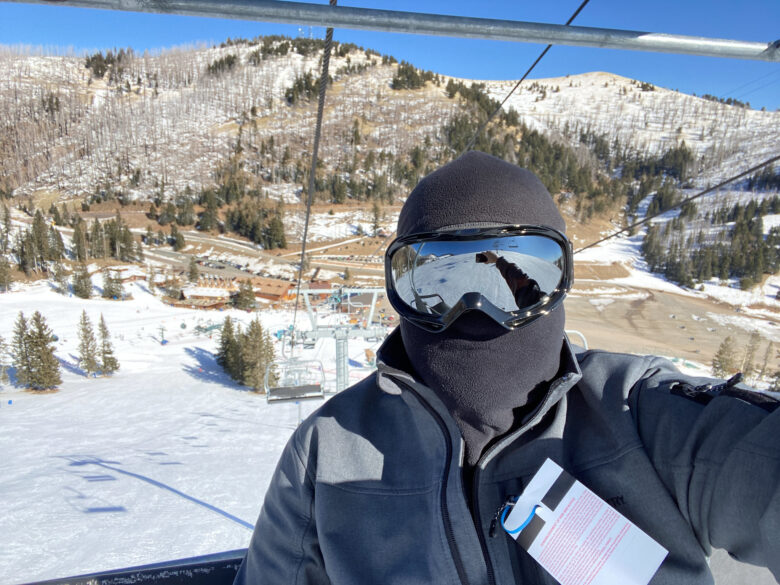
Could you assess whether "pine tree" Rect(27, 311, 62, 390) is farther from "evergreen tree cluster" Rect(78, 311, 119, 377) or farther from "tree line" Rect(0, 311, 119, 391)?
"evergreen tree cluster" Rect(78, 311, 119, 377)

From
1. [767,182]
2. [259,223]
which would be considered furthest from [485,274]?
[767,182]

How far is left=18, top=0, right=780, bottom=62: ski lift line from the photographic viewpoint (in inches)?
27.7

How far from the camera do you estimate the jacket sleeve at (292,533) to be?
0.86m

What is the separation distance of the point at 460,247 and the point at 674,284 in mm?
53161

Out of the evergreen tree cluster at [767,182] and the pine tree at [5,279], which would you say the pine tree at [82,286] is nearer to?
the pine tree at [5,279]

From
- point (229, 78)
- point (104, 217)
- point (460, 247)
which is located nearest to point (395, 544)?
point (460, 247)

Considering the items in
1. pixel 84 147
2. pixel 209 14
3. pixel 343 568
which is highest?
pixel 84 147

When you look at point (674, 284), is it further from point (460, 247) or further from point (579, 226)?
point (460, 247)

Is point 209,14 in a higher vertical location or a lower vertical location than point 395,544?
higher

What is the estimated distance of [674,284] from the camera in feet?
148

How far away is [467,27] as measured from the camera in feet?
2.56

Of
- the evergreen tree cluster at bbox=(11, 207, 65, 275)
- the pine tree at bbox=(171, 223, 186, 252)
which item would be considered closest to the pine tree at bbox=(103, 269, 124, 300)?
the evergreen tree cluster at bbox=(11, 207, 65, 275)

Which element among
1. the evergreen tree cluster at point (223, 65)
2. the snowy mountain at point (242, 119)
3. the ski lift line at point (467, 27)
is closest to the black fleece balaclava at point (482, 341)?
the ski lift line at point (467, 27)

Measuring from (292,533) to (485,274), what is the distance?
68 centimetres
